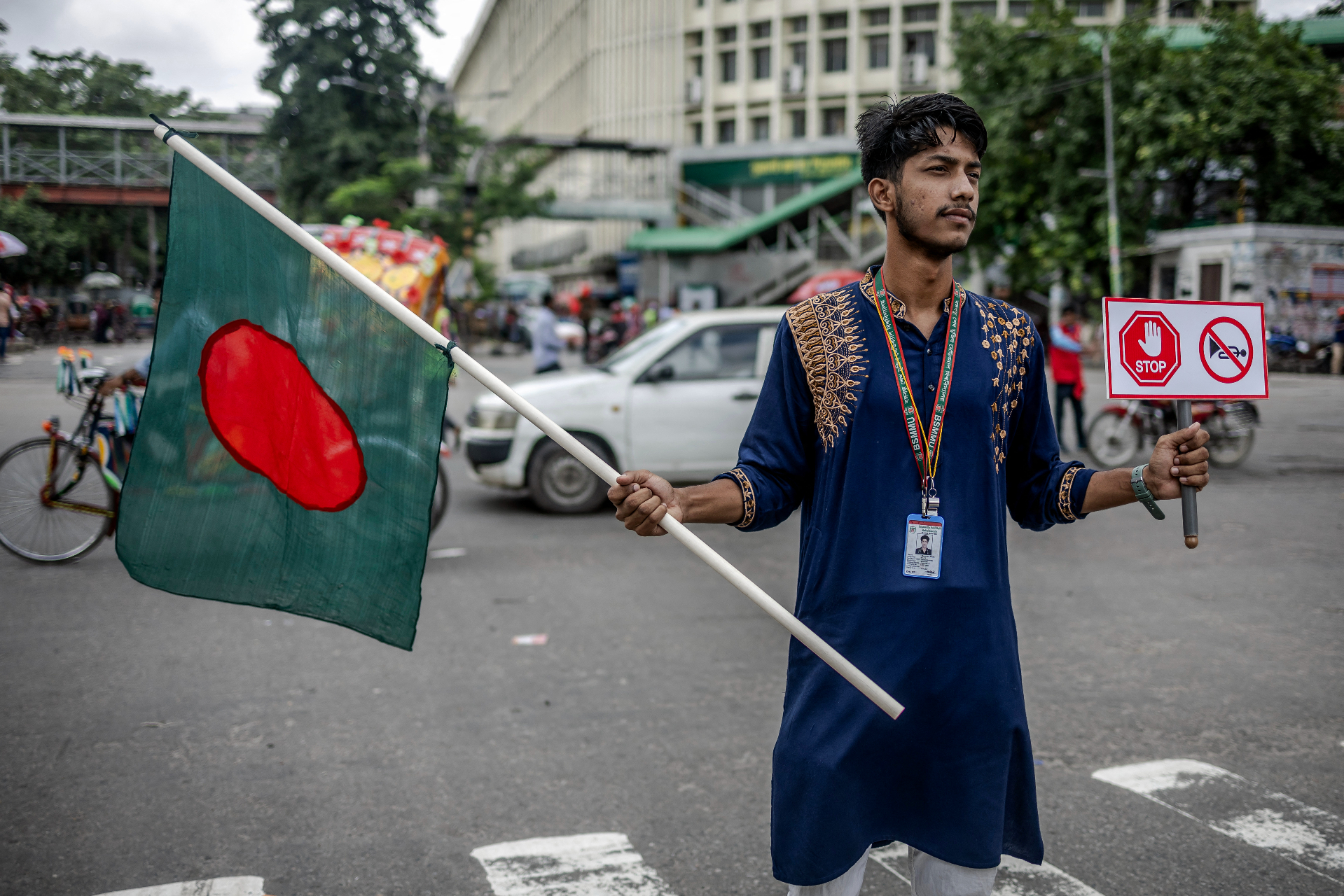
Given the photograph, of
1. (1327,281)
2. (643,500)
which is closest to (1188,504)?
(643,500)

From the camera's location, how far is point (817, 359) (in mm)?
2271

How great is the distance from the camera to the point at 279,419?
8.58 ft

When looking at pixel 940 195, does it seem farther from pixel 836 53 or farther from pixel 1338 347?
pixel 836 53

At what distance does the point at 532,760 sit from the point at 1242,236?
28862 mm

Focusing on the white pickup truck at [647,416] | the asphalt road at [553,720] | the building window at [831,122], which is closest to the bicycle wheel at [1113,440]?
the asphalt road at [553,720]

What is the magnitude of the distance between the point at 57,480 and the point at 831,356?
20.6 feet

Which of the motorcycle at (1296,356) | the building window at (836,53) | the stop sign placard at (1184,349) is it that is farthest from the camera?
the building window at (836,53)

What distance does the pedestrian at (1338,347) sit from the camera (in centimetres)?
2653

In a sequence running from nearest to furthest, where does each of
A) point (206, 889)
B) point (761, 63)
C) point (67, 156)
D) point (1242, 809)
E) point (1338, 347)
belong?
1. point (206, 889)
2. point (1242, 809)
3. point (67, 156)
4. point (1338, 347)
5. point (761, 63)

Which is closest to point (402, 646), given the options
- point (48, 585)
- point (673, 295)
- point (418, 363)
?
point (418, 363)

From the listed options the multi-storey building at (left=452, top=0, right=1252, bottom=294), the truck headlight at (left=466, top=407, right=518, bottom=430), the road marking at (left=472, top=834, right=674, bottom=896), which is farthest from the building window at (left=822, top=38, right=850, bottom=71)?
the road marking at (left=472, top=834, right=674, bottom=896)

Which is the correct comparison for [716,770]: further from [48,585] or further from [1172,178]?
[1172,178]

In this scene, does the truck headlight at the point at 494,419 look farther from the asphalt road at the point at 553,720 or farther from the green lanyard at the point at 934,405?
the green lanyard at the point at 934,405

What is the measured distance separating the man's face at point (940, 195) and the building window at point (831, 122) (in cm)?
5189
